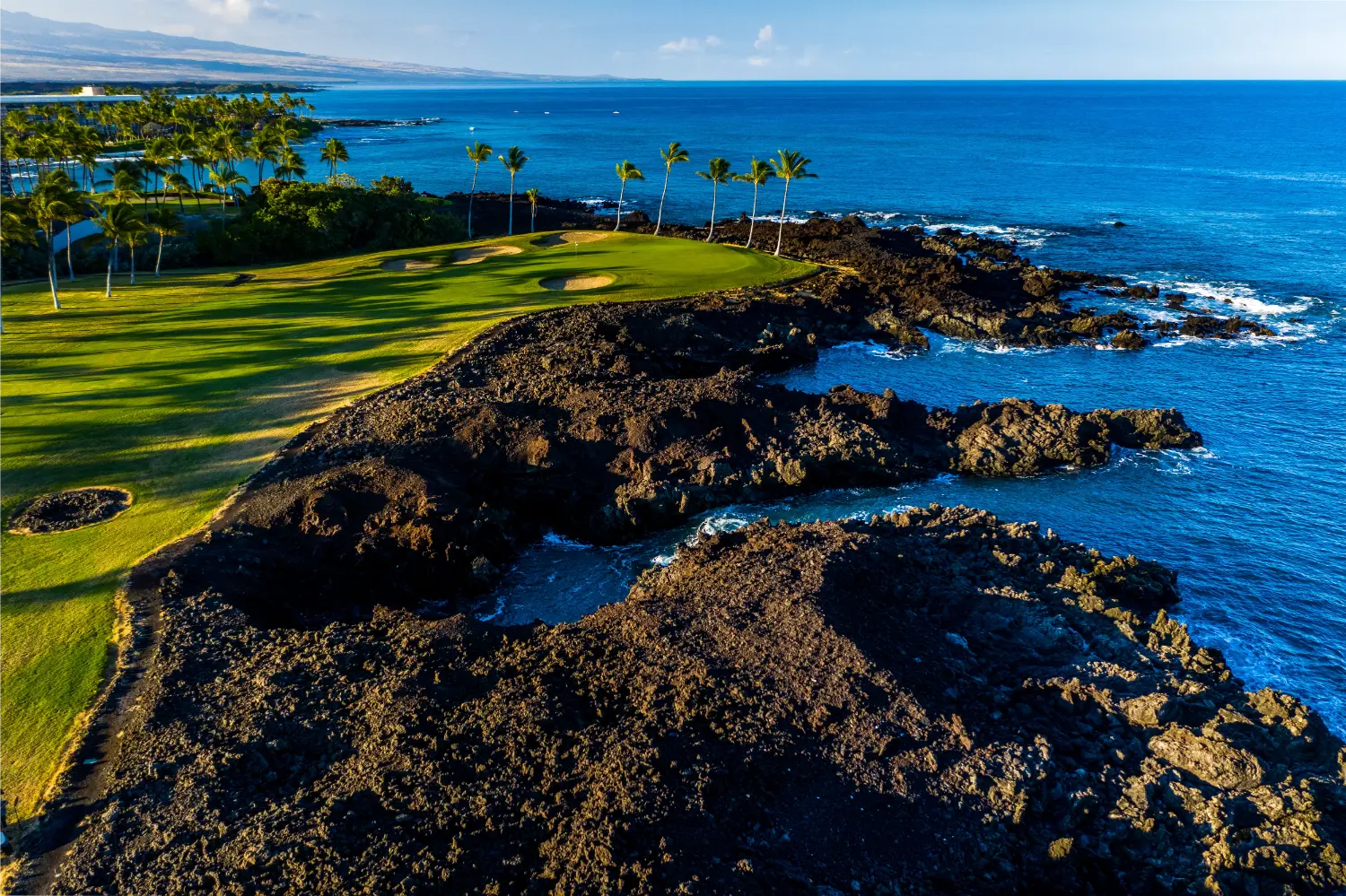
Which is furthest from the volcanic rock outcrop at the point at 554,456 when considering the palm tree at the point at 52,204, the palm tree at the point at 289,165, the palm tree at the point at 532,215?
the palm tree at the point at 289,165

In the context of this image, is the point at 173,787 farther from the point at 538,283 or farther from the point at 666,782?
the point at 538,283

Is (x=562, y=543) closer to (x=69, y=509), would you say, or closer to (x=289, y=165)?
(x=69, y=509)

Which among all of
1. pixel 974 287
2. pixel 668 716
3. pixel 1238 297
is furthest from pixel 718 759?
pixel 1238 297

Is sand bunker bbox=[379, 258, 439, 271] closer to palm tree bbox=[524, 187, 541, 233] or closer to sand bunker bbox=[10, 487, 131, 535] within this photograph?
palm tree bbox=[524, 187, 541, 233]

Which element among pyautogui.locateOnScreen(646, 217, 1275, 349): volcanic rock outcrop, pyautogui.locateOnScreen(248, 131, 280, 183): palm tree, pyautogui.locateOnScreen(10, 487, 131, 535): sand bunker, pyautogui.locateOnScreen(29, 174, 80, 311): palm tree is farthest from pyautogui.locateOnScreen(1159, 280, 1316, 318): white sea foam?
pyautogui.locateOnScreen(248, 131, 280, 183): palm tree

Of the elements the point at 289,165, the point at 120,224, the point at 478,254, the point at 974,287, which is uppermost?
the point at 289,165

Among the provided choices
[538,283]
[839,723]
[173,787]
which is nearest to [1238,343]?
[538,283]
